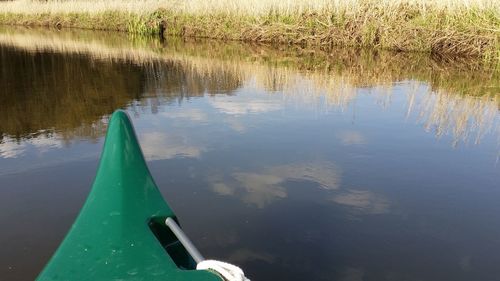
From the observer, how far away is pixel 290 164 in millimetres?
4105

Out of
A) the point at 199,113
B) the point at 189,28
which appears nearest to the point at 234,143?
the point at 199,113

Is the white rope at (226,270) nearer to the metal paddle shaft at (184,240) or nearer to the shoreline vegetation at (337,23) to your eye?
the metal paddle shaft at (184,240)

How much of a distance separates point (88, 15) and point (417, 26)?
1687 centimetres

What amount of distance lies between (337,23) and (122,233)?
37.9ft

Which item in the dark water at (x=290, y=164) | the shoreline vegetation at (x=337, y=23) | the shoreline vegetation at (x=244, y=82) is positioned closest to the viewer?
the dark water at (x=290, y=164)

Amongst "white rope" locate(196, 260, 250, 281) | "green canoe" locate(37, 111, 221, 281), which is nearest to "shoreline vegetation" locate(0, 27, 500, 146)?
"green canoe" locate(37, 111, 221, 281)

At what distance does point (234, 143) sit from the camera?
4691 millimetres

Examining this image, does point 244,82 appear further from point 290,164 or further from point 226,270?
point 226,270

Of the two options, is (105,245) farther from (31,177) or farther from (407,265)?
(31,177)

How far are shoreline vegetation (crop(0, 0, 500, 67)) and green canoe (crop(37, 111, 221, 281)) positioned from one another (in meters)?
9.31

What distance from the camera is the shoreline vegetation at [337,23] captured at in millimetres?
9930

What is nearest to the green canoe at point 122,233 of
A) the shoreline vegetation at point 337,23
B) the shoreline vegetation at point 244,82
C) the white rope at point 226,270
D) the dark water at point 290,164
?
the white rope at point 226,270

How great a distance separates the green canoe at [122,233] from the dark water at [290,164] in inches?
28.0

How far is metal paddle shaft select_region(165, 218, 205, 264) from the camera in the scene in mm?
1791
